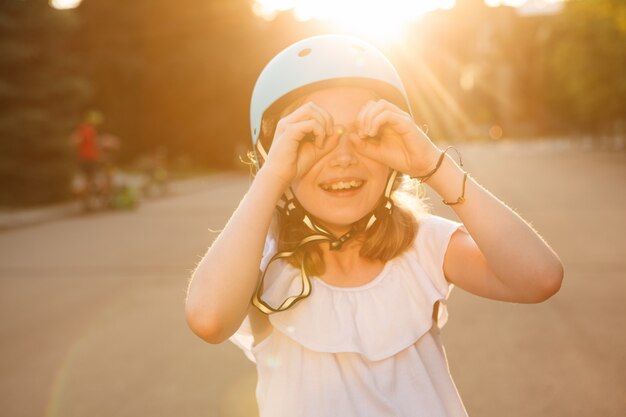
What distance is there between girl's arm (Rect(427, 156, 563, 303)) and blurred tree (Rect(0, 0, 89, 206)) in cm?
1617

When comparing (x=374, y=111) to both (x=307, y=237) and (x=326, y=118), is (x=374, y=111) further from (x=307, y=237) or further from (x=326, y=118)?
(x=307, y=237)

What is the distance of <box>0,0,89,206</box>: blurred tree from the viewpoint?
1666cm

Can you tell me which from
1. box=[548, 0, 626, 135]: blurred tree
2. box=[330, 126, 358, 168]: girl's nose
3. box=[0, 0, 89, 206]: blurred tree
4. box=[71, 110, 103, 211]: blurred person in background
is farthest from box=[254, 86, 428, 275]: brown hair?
box=[548, 0, 626, 135]: blurred tree

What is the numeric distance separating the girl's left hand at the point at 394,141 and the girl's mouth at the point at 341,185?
13 cm

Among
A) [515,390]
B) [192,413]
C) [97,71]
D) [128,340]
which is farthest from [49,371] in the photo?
[97,71]

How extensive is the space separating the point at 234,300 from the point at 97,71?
33.3 m

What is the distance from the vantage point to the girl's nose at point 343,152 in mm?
2105

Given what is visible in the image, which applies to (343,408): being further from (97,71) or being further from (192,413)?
(97,71)

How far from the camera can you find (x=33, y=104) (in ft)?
56.5

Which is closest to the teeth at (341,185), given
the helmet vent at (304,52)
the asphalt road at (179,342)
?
the helmet vent at (304,52)

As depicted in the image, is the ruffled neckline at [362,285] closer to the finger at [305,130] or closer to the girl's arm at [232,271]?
the girl's arm at [232,271]

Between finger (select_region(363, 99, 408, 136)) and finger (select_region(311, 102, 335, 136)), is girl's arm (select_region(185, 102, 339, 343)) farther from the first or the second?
finger (select_region(363, 99, 408, 136))

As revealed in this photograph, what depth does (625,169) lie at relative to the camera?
87.8 feet

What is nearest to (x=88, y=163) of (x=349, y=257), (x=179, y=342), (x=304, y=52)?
(x=179, y=342)
